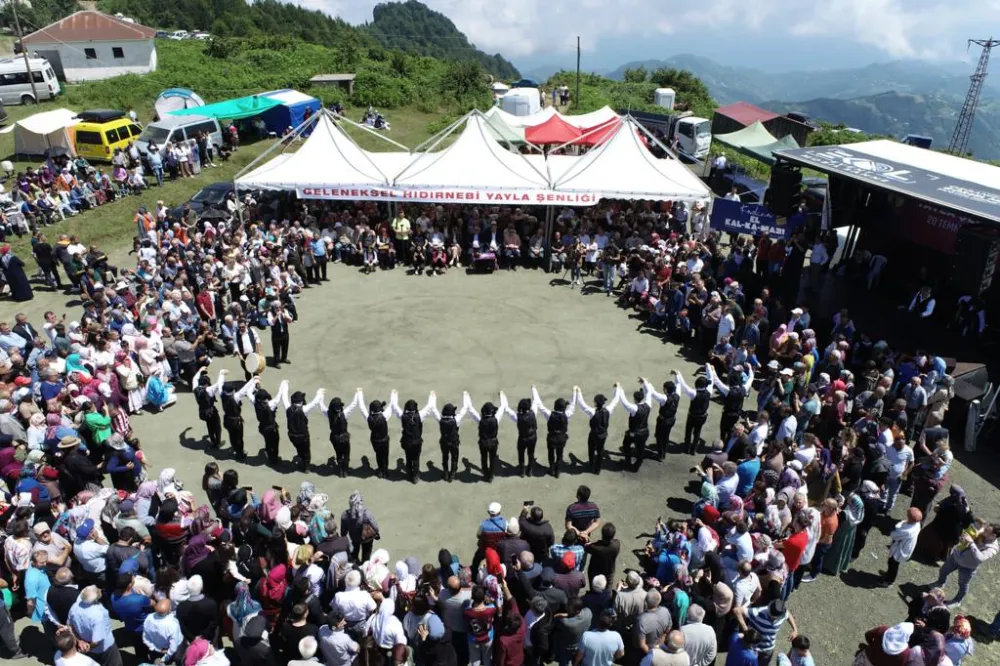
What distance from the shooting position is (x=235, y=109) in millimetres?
28453

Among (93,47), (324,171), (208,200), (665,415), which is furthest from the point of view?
(93,47)

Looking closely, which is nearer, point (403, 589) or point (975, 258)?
point (403, 589)

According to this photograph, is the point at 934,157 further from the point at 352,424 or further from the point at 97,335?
the point at 97,335

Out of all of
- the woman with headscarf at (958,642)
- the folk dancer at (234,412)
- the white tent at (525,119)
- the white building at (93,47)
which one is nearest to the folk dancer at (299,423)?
the folk dancer at (234,412)

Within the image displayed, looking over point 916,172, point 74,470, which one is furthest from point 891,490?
point 74,470

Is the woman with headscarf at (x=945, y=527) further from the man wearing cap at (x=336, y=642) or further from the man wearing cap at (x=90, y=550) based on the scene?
the man wearing cap at (x=90, y=550)

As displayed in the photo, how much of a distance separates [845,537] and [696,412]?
8.85 ft

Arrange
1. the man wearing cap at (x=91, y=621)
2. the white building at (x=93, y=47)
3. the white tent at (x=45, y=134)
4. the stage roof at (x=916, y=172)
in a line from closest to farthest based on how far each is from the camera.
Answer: the man wearing cap at (x=91, y=621), the stage roof at (x=916, y=172), the white tent at (x=45, y=134), the white building at (x=93, y=47)

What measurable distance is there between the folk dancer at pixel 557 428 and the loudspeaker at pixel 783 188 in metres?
8.80

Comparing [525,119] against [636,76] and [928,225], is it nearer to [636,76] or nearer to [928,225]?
[928,225]

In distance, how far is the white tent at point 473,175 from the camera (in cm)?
1678

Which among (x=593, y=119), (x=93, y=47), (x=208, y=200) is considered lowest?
(x=208, y=200)

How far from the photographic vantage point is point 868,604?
750 cm

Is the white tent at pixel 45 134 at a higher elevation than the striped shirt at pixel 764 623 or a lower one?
higher
